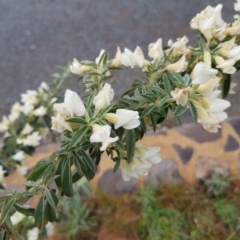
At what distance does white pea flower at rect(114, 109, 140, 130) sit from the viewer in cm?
59

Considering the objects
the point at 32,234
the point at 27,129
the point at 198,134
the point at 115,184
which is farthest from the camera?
the point at 198,134

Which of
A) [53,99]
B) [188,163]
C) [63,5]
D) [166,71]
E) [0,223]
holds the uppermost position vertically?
[63,5]

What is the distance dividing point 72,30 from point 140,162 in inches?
69.5

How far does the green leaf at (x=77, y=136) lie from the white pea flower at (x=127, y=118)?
48 mm

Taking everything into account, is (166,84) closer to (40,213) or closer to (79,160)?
(79,160)

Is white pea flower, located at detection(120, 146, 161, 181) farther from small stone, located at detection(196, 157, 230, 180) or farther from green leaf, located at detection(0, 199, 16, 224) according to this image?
small stone, located at detection(196, 157, 230, 180)

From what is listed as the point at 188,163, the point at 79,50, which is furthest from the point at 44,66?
the point at 188,163

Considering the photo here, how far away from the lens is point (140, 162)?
700 millimetres

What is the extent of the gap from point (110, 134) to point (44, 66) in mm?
1638

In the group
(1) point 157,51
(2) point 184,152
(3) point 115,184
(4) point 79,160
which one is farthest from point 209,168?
(4) point 79,160

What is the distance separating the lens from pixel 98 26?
236 centimetres

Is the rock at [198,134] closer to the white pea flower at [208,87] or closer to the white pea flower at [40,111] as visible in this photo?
the white pea flower at [40,111]

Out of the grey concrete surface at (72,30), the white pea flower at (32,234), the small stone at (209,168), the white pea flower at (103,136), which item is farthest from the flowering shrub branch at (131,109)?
the grey concrete surface at (72,30)

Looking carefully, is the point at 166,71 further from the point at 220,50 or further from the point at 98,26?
the point at 98,26
